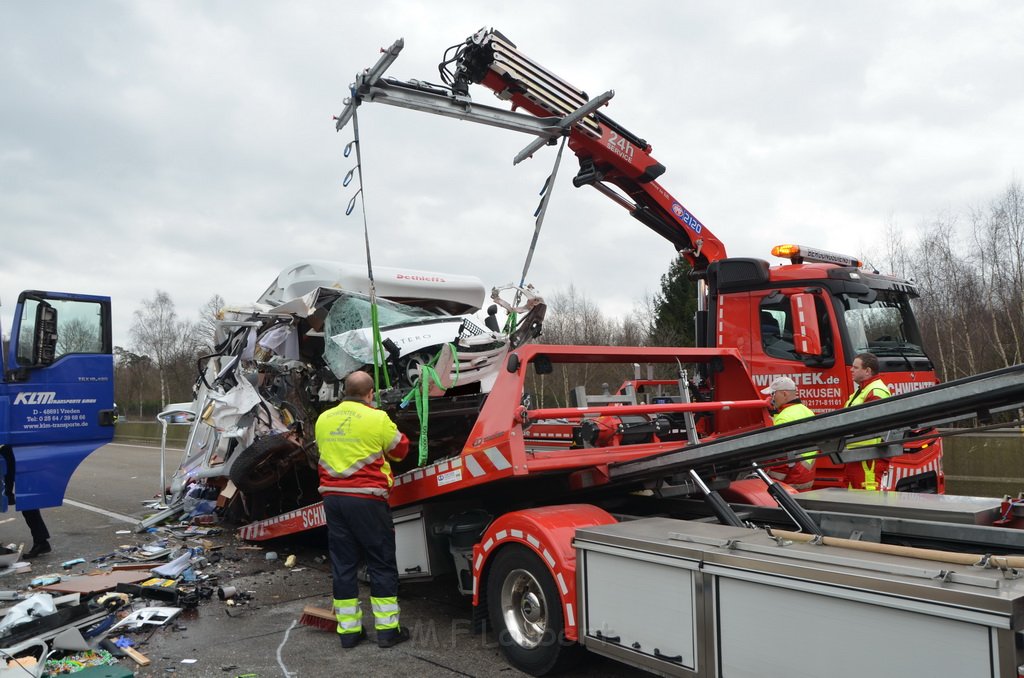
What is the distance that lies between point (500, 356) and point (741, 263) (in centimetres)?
284

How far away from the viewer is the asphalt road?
439cm

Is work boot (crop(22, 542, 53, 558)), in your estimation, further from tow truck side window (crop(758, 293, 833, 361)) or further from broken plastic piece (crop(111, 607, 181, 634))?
tow truck side window (crop(758, 293, 833, 361))

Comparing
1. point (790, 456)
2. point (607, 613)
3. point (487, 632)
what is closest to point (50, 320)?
point (487, 632)

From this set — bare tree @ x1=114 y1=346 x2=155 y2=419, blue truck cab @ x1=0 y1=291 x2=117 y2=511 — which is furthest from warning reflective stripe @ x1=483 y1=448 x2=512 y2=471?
bare tree @ x1=114 y1=346 x2=155 y2=419

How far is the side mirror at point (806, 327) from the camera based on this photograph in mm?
6516

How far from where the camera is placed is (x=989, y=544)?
363 cm

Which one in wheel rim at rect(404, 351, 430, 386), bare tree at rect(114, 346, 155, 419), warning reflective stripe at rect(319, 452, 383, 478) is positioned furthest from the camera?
bare tree at rect(114, 346, 155, 419)

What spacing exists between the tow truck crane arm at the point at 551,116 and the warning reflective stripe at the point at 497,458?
105 inches

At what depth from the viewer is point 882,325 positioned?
271 inches

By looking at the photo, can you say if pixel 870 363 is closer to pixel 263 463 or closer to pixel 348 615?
pixel 348 615

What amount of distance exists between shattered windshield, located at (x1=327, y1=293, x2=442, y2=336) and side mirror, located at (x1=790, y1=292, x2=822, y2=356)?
3209 millimetres

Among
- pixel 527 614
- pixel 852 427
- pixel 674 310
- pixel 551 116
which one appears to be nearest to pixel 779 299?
pixel 551 116

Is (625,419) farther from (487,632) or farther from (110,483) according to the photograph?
(110,483)

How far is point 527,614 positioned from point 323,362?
3474 millimetres
